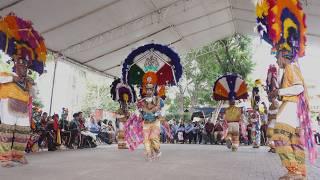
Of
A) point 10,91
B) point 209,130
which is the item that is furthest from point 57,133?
point 209,130

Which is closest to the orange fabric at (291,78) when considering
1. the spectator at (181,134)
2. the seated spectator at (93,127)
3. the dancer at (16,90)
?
the dancer at (16,90)

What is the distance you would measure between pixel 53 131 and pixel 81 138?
196cm

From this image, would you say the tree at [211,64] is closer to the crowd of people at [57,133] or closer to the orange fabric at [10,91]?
the crowd of people at [57,133]

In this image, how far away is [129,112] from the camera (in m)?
14.1

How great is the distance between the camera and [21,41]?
7992mm

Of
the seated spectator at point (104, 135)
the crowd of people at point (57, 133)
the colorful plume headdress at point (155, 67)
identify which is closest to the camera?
the colorful plume headdress at point (155, 67)

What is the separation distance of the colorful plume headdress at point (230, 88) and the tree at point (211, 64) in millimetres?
15962

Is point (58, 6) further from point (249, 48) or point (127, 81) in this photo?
point (249, 48)

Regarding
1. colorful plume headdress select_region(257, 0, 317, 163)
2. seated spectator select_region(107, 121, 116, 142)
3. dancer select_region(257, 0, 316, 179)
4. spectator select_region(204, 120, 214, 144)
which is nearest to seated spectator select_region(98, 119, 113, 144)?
seated spectator select_region(107, 121, 116, 142)

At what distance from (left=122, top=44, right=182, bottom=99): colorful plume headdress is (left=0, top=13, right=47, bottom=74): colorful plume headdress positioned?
2.72 m

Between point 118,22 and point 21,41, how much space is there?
8.42 m

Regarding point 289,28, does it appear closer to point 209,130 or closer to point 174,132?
point 209,130

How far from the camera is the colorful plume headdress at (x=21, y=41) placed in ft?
25.5

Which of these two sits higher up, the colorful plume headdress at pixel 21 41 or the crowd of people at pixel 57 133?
the colorful plume headdress at pixel 21 41
